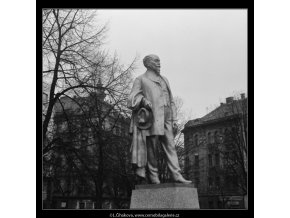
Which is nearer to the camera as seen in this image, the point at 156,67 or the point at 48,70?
the point at 156,67

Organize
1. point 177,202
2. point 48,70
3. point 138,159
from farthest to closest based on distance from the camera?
point 48,70, point 138,159, point 177,202

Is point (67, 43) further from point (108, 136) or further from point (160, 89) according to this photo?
point (160, 89)

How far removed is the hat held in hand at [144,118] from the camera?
1273cm

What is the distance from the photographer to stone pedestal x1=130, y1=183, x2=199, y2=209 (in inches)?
466

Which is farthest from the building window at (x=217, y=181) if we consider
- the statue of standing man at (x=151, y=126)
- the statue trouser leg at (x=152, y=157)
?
the statue trouser leg at (x=152, y=157)

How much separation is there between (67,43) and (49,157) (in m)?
4.50

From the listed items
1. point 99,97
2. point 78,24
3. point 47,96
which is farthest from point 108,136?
point 78,24

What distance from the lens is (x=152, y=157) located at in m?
12.8

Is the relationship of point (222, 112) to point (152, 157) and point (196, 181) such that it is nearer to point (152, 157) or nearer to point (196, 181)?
point (196, 181)

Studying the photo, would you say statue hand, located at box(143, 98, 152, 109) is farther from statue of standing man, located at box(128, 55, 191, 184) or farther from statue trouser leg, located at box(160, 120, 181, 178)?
statue trouser leg, located at box(160, 120, 181, 178)

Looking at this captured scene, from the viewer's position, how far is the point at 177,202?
11.8 m

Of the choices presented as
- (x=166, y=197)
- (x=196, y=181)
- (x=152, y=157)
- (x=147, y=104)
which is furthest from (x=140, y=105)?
(x=196, y=181)
